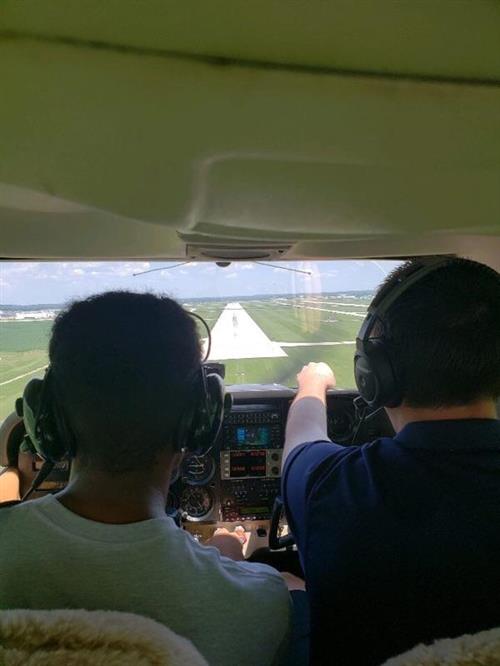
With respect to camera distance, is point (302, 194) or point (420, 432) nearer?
point (420, 432)

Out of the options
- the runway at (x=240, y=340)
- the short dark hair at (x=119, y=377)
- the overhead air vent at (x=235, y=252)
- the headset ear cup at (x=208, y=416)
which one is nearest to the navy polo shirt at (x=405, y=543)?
the headset ear cup at (x=208, y=416)

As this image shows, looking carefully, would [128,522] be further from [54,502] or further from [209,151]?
[209,151]

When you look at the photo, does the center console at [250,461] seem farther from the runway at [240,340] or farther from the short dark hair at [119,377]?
the short dark hair at [119,377]

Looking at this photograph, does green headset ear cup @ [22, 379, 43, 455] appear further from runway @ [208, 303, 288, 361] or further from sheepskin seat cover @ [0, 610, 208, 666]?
runway @ [208, 303, 288, 361]

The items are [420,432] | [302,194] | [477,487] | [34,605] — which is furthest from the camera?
[302,194]

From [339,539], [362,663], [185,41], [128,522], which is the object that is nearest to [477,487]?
[339,539]

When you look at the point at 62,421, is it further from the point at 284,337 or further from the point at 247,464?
the point at 284,337

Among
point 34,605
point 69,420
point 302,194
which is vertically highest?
point 302,194
